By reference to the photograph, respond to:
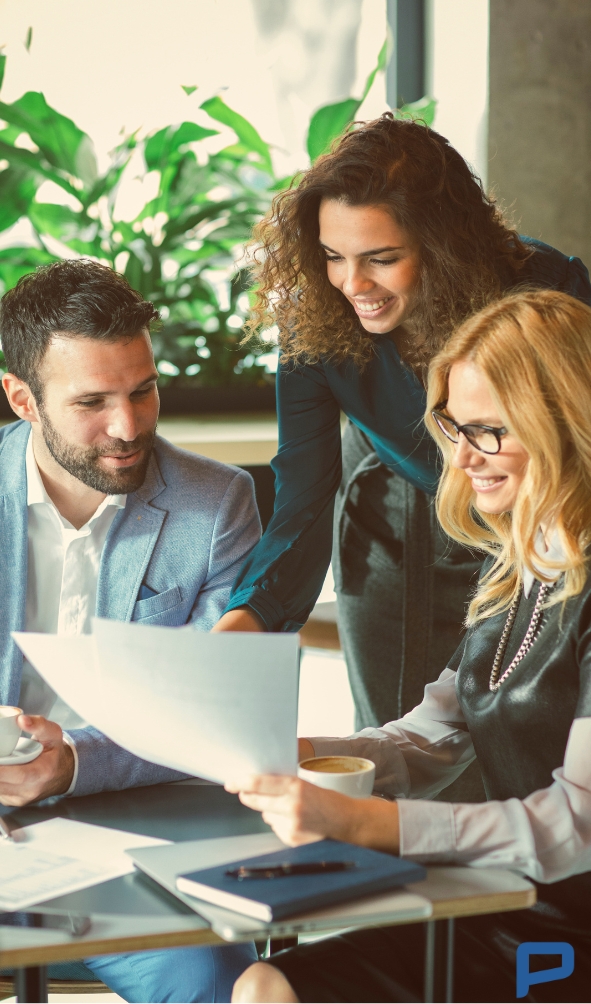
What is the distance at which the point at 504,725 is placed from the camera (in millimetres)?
1465

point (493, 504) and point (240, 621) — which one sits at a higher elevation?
point (493, 504)

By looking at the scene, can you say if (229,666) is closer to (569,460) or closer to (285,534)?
(569,460)

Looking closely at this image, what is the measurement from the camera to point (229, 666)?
3.58 feet

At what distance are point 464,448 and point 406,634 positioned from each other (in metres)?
1.23

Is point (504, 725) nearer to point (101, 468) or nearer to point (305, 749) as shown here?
point (305, 749)

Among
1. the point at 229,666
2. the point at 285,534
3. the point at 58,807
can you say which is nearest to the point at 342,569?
the point at 285,534

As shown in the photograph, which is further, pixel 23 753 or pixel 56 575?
pixel 56 575

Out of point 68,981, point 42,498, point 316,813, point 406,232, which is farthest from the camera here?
point 42,498

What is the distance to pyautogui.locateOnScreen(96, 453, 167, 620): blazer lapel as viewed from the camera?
1.91m

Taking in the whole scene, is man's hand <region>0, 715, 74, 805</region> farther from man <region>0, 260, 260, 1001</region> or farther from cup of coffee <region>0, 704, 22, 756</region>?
man <region>0, 260, 260, 1001</region>

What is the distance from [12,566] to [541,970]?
108 centimetres

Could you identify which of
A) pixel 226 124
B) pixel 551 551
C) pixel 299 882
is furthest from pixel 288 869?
pixel 226 124

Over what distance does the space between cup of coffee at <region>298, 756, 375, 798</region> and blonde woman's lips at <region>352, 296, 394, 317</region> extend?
0.84 metres

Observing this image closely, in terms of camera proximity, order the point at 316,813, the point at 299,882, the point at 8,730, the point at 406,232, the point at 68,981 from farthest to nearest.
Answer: the point at 406,232, the point at 68,981, the point at 8,730, the point at 316,813, the point at 299,882
